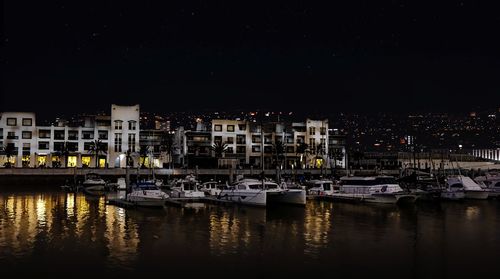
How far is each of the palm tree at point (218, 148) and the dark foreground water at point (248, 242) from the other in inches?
3121

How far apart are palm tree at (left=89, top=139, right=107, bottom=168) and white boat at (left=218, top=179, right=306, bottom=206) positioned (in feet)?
234

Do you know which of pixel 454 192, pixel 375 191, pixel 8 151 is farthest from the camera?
pixel 8 151

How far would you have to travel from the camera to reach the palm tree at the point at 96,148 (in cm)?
12250

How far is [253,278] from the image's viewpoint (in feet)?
79.1

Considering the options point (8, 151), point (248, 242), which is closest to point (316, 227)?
point (248, 242)

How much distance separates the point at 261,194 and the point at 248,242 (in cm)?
2008

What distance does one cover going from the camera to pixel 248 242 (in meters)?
33.0

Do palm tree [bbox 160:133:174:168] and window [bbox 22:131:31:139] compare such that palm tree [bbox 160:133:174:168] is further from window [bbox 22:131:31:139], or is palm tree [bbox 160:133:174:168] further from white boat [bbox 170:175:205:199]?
white boat [bbox 170:175:205:199]

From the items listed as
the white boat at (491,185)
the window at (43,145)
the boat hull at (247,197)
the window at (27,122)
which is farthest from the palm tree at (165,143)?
the boat hull at (247,197)

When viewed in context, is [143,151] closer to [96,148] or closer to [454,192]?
[96,148]

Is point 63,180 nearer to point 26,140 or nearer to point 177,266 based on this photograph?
point 26,140

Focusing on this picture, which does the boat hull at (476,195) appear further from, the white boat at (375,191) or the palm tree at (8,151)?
the palm tree at (8,151)

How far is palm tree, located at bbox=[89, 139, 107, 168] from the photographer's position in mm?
122500

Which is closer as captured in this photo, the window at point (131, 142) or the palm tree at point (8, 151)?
the palm tree at point (8, 151)
